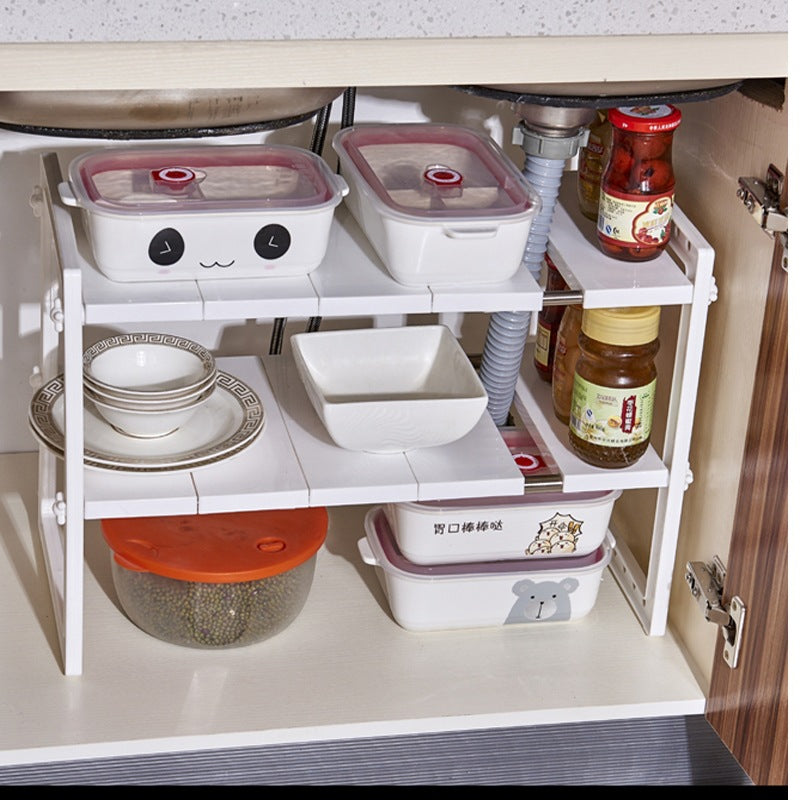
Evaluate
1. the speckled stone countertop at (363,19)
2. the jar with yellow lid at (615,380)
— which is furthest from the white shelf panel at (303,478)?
the speckled stone countertop at (363,19)

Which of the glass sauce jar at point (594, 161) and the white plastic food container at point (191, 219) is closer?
the white plastic food container at point (191, 219)

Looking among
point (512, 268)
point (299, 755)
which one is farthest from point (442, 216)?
point (299, 755)

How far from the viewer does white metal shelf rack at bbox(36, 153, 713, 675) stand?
4.77 feet

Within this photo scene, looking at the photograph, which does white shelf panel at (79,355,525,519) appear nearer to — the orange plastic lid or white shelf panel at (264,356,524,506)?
white shelf panel at (264,356,524,506)

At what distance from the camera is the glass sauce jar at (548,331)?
1.70m

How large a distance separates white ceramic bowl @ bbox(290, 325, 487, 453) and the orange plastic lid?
169 millimetres

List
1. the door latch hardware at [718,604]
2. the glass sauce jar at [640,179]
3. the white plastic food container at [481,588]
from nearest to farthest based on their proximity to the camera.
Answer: the glass sauce jar at [640,179] → the door latch hardware at [718,604] → the white plastic food container at [481,588]

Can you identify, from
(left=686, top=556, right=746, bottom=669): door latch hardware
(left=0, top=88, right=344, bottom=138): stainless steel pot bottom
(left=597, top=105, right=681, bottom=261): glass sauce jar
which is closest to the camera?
(left=0, top=88, right=344, bottom=138): stainless steel pot bottom

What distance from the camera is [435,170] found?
1.58 meters

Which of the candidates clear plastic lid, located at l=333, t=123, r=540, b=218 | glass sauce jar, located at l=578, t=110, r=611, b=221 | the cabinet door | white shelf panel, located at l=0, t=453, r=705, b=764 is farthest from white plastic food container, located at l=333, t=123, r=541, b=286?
white shelf panel, located at l=0, t=453, r=705, b=764

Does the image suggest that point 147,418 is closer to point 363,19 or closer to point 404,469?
point 404,469

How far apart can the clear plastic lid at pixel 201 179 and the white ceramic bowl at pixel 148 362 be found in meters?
0.22

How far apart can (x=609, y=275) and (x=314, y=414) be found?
40 centimetres

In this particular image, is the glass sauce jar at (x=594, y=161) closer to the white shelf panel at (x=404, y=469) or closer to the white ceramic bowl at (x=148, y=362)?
the white shelf panel at (x=404, y=469)
